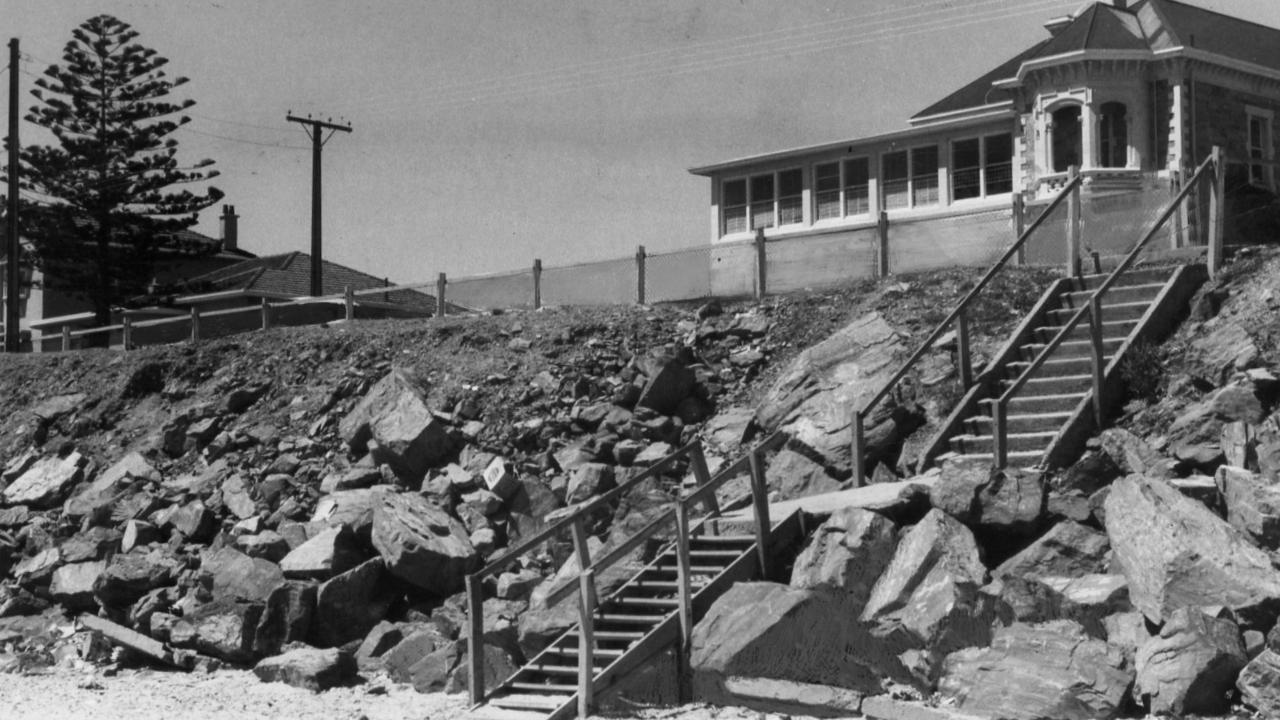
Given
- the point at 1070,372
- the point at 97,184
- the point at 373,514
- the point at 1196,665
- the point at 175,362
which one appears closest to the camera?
the point at 1196,665

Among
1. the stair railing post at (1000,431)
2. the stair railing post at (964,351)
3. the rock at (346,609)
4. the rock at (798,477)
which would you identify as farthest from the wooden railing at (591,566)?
the rock at (346,609)

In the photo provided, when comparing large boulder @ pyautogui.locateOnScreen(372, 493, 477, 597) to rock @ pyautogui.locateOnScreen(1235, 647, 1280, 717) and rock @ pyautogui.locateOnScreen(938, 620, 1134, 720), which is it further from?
rock @ pyautogui.locateOnScreen(1235, 647, 1280, 717)

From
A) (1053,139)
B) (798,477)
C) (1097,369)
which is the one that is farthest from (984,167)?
(1097,369)

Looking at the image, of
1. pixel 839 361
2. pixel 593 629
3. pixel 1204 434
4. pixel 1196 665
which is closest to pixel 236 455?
pixel 839 361

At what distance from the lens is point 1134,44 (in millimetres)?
31453

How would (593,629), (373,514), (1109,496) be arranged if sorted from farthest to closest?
1. (373,514)
2. (593,629)
3. (1109,496)

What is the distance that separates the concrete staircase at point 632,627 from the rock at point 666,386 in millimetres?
5630

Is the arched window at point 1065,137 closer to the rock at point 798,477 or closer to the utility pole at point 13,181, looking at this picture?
the rock at point 798,477

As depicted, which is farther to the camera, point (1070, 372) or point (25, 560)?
point (25, 560)

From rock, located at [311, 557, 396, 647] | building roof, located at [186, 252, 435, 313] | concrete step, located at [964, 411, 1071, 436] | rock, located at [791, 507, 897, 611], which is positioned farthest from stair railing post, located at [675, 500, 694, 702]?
building roof, located at [186, 252, 435, 313]

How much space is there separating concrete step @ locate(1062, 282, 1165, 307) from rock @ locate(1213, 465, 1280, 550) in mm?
5152

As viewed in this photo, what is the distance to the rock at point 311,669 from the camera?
17.6 m

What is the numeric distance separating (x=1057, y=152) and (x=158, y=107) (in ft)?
81.2

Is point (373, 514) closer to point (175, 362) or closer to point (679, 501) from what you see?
point (679, 501)
